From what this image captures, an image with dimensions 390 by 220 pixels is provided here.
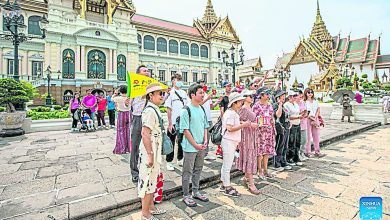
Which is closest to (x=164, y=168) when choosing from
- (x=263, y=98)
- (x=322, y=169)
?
(x=263, y=98)

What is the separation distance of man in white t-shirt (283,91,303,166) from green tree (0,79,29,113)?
8.61 metres

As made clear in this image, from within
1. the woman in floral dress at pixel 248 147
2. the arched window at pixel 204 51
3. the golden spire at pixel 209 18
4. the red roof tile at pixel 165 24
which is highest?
the golden spire at pixel 209 18

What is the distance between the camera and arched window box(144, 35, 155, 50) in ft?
101

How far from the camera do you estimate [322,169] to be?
425 centimetres

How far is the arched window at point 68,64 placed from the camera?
76.5ft

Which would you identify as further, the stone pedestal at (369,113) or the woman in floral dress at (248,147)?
the stone pedestal at (369,113)

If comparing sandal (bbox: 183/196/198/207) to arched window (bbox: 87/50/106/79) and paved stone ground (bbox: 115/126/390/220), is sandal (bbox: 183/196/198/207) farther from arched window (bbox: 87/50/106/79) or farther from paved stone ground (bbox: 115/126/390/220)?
arched window (bbox: 87/50/106/79)

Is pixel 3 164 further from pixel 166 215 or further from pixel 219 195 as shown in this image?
pixel 219 195

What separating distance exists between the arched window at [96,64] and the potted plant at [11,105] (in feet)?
61.7

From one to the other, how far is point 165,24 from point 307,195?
3684 cm

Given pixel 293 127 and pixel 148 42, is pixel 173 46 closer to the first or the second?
pixel 148 42

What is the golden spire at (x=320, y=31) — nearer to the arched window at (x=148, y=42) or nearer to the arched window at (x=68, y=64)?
the arched window at (x=148, y=42)

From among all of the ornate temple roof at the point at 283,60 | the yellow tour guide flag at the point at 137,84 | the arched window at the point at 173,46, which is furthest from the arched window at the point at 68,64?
the ornate temple roof at the point at 283,60

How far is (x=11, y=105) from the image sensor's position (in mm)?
7367
